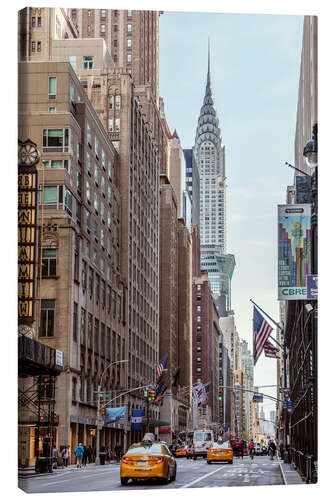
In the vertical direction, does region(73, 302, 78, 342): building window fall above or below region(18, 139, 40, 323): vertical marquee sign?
below

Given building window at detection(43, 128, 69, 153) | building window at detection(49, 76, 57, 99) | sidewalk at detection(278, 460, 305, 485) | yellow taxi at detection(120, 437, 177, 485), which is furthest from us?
building window at detection(49, 76, 57, 99)

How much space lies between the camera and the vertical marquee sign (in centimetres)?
4031

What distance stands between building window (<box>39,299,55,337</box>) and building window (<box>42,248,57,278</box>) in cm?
229

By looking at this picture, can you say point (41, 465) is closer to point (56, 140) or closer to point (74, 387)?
point (74, 387)

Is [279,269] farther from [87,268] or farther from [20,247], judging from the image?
[87,268]

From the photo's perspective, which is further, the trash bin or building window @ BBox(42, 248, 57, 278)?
building window @ BBox(42, 248, 57, 278)

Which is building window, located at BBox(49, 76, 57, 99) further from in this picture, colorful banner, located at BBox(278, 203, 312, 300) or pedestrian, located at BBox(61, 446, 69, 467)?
colorful banner, located at BBox(278, 203, 312, 300)

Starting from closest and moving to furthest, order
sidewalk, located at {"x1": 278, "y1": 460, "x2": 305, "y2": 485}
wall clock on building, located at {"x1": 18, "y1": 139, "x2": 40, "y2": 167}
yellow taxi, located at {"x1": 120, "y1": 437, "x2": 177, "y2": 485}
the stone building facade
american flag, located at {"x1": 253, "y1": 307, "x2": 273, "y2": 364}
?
yellow taxi, located at {"x1": 120, "y1": 437, "x2": 177, "y2": 485}, sidewalk, located at {"x1": 278, "y1": 460, "x2": 305, "y2": 485}, american flag, located at {"x1": 253, "y1": 307, "x2": 273, "y2": 364}, wall clock on building, located at {"x1": 18, "y1": 139, "x2": 40, "y2": 167}, the stone building facade

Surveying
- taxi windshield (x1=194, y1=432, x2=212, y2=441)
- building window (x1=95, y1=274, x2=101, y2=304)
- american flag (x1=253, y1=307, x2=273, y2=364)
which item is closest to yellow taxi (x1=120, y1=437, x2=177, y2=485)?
american flag (x1=253, y1=307, x2=273, y2=364)

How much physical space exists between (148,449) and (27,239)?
15.6 meters

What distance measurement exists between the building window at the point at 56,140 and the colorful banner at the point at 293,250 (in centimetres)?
4407

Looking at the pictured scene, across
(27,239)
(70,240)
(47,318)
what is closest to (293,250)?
(27,239)

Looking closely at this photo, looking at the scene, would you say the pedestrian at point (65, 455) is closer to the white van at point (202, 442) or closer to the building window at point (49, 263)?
the building window at point (49, 263)

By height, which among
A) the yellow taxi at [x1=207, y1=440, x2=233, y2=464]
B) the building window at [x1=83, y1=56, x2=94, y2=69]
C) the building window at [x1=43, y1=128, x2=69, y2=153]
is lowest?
the yellow taxi at [x1=207, y1=440, x2=233, y2=464]
